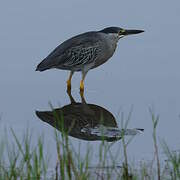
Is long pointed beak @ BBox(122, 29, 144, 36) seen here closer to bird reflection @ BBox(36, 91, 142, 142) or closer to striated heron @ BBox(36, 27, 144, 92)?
striated heron @ BBox(36, 27, 144, 92)

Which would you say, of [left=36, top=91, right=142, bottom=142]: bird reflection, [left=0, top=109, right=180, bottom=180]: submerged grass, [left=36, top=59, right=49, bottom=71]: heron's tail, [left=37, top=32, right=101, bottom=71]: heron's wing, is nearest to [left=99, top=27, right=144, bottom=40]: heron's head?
[left=37, top=32, right=101, bottom=71]: heron's wing

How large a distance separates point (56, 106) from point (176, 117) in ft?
4.03

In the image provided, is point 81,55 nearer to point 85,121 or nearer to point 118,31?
point 118,31

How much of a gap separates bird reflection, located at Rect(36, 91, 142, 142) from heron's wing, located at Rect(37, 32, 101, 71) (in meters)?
0.62

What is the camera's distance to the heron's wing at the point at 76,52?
23.7 ft

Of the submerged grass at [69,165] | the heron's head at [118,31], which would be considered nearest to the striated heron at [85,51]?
the heron's head at [118,31]

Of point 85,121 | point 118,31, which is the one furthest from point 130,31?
point 85,121

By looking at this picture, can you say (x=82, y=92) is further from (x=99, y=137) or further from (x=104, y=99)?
(x=99, y=137)

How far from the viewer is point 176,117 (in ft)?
18.0

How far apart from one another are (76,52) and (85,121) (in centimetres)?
189

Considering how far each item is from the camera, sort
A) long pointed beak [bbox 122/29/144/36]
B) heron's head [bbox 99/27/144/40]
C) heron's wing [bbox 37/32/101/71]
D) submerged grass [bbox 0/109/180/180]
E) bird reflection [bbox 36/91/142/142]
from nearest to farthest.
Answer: submerged grass [bbox 0/109/180/180]
bird reflection [bbox 36/91/142/142]
heron's wing [bbox 37/32/101/71]
heron's head [bbox 99/27/144/40]
long pointed beak [bbox 122/29/144/36]

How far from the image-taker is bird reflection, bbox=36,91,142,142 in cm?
492

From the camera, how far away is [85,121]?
5.65 meters

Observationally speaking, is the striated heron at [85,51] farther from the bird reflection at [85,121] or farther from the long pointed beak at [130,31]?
the bird reflection at [85,121]
